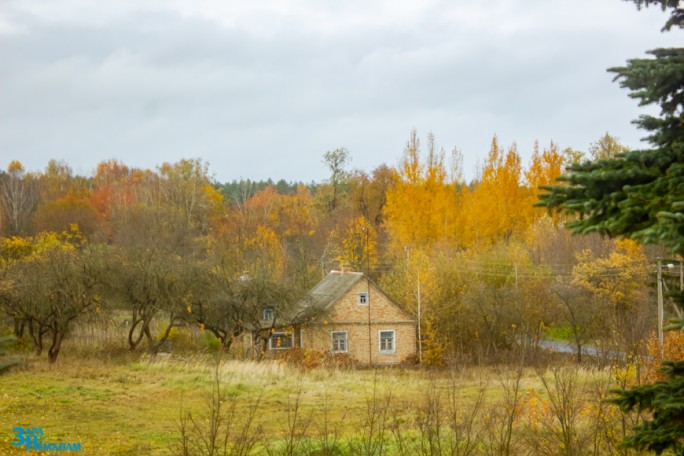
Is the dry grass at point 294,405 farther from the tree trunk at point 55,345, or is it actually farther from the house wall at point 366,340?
the house wall at point 366,340

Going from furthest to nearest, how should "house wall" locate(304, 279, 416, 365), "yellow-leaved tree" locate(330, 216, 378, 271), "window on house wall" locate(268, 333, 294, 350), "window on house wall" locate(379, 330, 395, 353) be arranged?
"yellow-leaved tree" locate(330, 216, 378, 271), "window on house wall" locate(379, 330, 395, 353), "house wall" locate(304, 279, 416, 365), "window on house wall" locate(268, 333, 294, 350)

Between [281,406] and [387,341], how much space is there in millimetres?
16767

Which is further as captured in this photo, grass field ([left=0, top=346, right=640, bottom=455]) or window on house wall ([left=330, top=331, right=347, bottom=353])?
window on house wall ([left=330, top=331, right=347, bottom=353])

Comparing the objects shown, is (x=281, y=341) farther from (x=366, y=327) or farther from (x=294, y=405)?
(x=294, y=405)

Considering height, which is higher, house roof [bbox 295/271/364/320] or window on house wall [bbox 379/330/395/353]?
house roof [bbox 295/271/364/320]

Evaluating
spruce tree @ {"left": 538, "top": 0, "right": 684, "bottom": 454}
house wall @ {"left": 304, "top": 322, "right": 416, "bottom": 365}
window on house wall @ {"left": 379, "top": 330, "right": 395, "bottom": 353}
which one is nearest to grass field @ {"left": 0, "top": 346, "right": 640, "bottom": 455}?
spruce tree @ {"left": 538, "top": 0, "right": 684, "bottom": 454}

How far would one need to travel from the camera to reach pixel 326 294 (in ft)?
119

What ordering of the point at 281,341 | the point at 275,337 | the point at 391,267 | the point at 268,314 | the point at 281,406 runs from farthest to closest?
1. the point at 391,267
2. the point at 275,337
3. the point at 281,341
4. the point at 268,314
5. the point at 281,406

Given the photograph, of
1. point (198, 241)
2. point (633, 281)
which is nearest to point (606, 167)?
point (633, 281)

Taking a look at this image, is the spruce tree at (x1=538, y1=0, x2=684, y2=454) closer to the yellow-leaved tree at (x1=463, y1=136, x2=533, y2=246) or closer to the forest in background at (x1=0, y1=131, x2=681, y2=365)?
the forest in background at (x1=0, y1=131, x2=681, y2=365)

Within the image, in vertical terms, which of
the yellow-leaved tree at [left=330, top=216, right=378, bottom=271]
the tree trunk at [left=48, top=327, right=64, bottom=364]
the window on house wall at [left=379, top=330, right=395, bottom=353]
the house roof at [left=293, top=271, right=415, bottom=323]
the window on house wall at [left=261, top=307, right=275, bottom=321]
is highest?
the yellow-leaved tree at [left=330, top=216, right=378, bottom=271]

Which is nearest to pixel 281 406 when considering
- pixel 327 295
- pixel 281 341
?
pixel 281 341

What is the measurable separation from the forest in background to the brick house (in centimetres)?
109

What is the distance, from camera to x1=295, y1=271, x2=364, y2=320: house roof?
3362cm
